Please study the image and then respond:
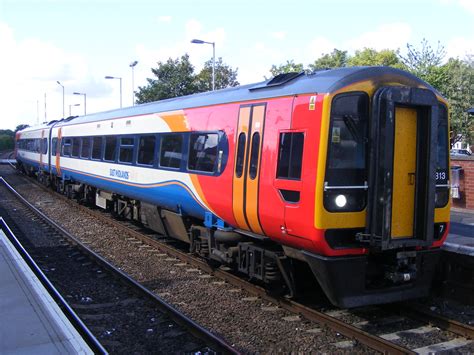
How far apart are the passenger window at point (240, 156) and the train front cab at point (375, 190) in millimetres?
1680

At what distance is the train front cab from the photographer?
5.61 m

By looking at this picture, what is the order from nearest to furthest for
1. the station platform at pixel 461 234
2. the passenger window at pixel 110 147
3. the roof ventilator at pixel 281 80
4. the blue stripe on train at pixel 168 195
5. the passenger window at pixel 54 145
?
the roof ventilator at pixel 281 80, the station platform at pixel 461 234, the blue stripe on train at pixel 168 195, the passenger window at pixel 110 147, the passenger window at pixel 54 145

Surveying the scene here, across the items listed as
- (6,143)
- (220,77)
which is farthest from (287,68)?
(6,143)

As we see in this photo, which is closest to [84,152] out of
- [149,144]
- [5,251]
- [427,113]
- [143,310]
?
[149,144]

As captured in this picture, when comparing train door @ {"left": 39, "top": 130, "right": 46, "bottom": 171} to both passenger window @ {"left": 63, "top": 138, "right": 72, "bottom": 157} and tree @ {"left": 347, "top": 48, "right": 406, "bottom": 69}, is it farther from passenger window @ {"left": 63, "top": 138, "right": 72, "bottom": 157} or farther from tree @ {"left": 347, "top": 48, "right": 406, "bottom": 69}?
tree @ {"left": 347, "top": 48, "right": 406, "bottom": 69}

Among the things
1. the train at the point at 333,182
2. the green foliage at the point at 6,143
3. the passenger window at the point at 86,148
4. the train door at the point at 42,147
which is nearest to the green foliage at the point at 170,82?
the train door at the point at 42,147

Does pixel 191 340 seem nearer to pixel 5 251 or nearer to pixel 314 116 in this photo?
pixel 314 116

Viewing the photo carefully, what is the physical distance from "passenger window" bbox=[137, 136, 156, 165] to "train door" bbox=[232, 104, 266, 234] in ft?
12.0

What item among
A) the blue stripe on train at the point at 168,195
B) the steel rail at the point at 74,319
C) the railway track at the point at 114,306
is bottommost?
the railway track at the point at 114,306

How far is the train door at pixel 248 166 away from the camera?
21.9 feet

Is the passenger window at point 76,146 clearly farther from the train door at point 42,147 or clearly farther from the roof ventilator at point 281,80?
the roof ventilator at point 281,80

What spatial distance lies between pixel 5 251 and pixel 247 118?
5355 mm

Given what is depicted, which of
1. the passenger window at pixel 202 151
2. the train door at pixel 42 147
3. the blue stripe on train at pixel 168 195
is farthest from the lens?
the train door at pixel 42 147

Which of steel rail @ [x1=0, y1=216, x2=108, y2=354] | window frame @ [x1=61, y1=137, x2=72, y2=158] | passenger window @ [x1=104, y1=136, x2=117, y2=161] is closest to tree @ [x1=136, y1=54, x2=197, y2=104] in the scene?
window frame @ [x1=61, y1=137, x2=72, y2=158]
